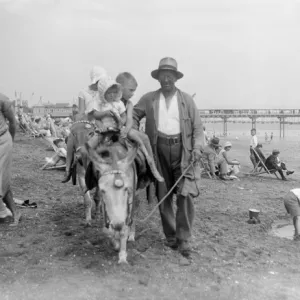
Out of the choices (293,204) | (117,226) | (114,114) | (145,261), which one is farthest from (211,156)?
(117,226)

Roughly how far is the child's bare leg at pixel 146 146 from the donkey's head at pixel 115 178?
0.27 metres

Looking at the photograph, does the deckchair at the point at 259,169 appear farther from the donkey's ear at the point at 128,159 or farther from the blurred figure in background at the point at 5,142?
the donkey's ear at the point at 128,159

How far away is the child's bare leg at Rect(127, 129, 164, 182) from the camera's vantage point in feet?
16.4

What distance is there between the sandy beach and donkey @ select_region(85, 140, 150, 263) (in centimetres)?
50

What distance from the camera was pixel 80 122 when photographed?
625 centimetres

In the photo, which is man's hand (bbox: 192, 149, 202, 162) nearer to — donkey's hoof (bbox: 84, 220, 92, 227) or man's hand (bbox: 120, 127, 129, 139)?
man's hand (bbox: 120, 127, 129, 139)

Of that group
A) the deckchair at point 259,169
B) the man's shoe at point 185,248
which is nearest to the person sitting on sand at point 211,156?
the deckchair at point 259,169

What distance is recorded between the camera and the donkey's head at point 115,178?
14.1 feet

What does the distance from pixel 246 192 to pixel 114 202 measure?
26.5 ft

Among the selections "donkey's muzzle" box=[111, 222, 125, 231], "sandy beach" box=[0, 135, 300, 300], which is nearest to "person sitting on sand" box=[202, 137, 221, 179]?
"sandy beach" box=[0, 135, 300, 300]

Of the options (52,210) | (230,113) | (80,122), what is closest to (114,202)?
(80,122)

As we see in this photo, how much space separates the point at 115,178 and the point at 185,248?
174 cm

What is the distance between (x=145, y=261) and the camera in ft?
16.9

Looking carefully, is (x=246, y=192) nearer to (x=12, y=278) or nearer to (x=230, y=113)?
(x=12, y=278)
